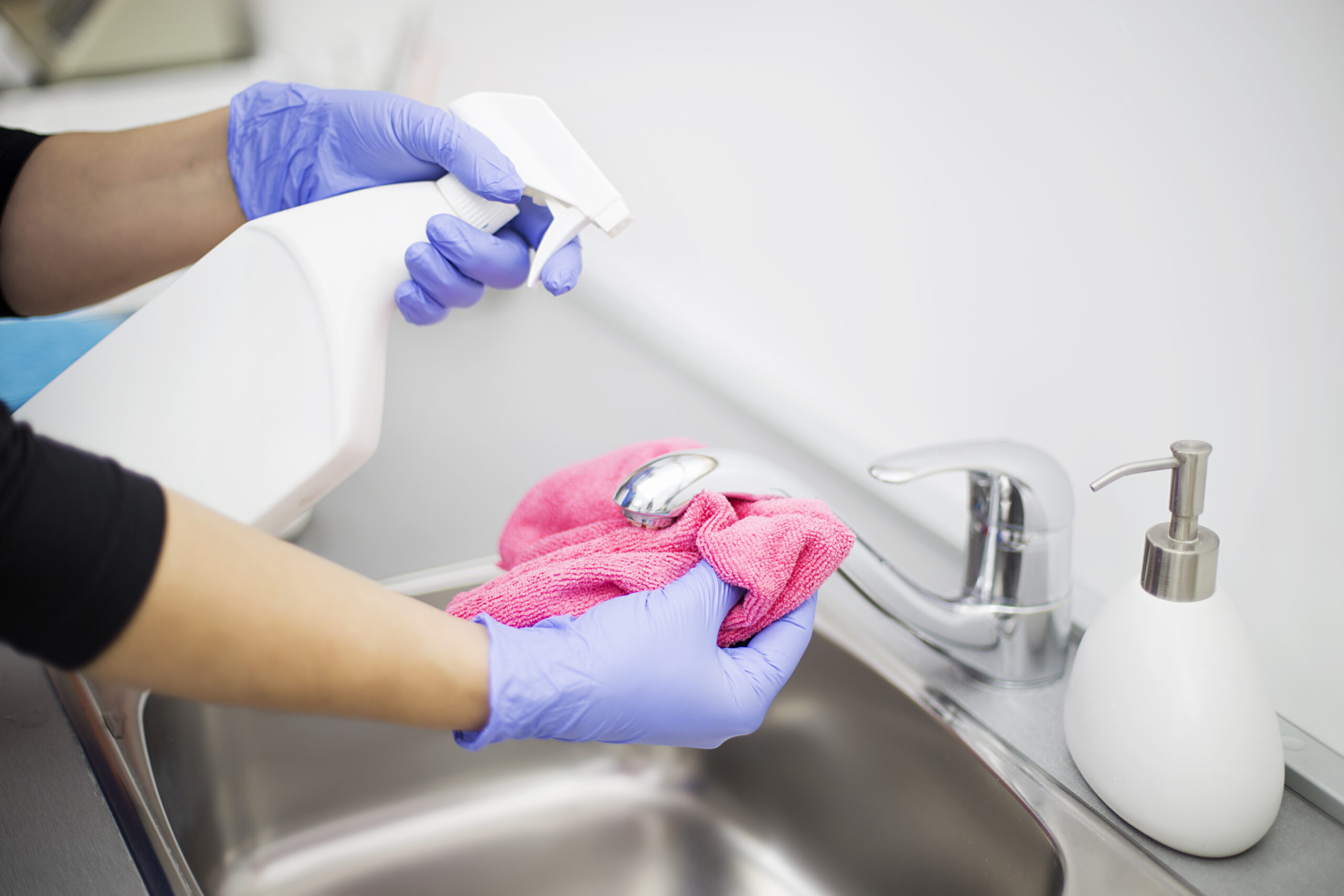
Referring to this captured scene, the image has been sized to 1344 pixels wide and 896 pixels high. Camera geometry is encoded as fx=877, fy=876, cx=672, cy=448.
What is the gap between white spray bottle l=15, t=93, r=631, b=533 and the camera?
66 centimetres

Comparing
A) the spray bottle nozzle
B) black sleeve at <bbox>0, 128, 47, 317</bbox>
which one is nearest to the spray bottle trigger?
the spray bottle nozzle

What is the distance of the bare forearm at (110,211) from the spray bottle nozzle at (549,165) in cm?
39

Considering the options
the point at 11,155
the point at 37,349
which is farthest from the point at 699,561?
the point at 37,349

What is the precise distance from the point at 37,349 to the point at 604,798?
94cm

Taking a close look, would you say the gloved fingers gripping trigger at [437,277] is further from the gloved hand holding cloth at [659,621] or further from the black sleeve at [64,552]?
the black sleeve at [64,552]

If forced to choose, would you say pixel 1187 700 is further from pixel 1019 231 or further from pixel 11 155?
pixel 11 155

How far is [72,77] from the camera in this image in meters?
1.35

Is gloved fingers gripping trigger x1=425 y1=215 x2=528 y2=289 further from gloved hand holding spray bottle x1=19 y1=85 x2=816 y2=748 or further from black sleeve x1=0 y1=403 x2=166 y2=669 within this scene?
black sleeve x1=0 y1=403 x2=166 y2=669

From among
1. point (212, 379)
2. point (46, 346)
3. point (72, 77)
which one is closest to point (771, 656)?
point (212, 379)

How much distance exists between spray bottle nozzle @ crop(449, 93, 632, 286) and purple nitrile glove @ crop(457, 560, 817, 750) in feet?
1.01

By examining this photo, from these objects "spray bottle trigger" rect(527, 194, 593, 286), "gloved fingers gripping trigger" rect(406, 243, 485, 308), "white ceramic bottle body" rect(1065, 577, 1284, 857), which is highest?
"spray bottle trigger" rect(527, 194, 593, 286)

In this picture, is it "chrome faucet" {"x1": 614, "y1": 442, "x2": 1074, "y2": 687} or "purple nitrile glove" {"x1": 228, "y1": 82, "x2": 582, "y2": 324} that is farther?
"purple nitrile glove" {"x1": 228, "y1": 82, "x2": 582, "y2": 324}

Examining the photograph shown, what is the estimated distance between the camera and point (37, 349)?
3.78ft

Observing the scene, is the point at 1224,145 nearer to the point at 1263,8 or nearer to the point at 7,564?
the point at 1263,8
